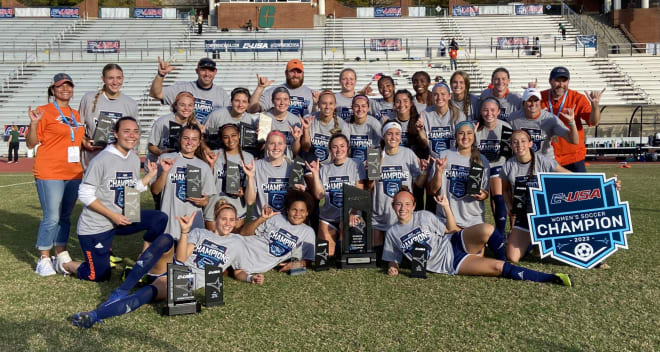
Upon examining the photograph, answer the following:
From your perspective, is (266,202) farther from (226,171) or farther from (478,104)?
(478,104)

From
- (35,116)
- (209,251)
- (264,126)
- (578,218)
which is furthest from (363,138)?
(35,116)

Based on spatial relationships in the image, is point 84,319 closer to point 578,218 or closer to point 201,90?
point 201,90

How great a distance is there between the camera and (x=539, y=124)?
6.07 meters

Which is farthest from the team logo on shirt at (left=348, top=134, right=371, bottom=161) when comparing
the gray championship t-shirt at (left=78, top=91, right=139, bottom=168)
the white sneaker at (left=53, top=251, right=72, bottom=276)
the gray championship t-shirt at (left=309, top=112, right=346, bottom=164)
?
the white sneaker at (left=53, top=251, right=72, bottom=276)

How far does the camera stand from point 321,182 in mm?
Answer: 5824

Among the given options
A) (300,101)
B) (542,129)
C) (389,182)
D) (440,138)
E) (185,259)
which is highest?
(300,101)

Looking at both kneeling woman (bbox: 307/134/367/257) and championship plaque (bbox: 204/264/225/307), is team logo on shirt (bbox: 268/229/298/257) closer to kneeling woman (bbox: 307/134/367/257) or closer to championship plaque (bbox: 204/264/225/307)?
kneeling woman (bbox: 307/134/367/257)

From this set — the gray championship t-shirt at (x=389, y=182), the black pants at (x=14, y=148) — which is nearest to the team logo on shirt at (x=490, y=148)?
the gray championship t-shirt at (x=389, y=182)

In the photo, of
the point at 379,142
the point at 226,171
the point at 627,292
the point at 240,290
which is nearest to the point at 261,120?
the point at 226,171

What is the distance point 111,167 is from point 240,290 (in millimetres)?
1655

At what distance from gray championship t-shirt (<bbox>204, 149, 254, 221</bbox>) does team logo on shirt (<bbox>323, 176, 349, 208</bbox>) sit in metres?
0.88

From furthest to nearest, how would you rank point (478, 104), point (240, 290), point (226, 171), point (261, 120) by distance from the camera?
point (478, 104) → point (261, 120) → point (226, 171) → point (240, 290)

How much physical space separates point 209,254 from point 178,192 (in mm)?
947

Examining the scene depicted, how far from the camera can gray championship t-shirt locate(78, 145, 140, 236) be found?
16.1ft
